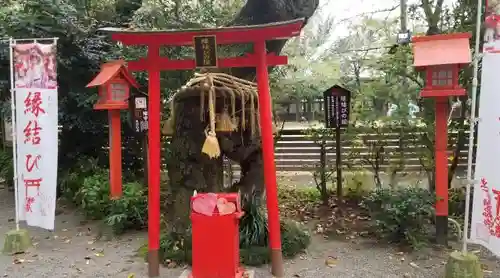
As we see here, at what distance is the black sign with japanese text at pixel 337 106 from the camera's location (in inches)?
303

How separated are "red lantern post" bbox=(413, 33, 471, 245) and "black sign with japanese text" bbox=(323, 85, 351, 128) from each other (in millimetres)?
2027

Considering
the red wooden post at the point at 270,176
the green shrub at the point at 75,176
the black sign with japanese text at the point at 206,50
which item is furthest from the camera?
the green shrub at the point at 75,176

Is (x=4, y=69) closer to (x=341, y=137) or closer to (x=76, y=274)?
(x=76, y=274)

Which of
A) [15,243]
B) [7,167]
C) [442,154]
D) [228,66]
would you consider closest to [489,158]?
[442,154]

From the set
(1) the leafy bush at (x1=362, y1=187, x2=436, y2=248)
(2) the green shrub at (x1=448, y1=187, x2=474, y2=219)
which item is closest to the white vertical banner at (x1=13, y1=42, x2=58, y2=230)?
(1) the leafy bush at (x1=362, y1=187, x2=436, y2=248)

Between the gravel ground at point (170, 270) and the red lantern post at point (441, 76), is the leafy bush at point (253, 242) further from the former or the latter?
the red lantern post at point (441, 76)

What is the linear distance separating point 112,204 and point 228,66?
3.61 metres

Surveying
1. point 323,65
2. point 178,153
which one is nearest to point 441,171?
point 178,153

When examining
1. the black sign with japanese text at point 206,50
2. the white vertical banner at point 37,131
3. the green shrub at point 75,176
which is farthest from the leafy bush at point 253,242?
the green shrub at point 75,176

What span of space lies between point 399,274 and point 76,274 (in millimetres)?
3988

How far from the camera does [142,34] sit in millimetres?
4809

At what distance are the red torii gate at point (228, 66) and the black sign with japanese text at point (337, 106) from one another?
2.88 meters

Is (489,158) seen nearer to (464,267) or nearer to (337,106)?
(464,267)

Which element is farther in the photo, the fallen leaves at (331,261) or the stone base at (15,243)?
the stone base at (15,243)
